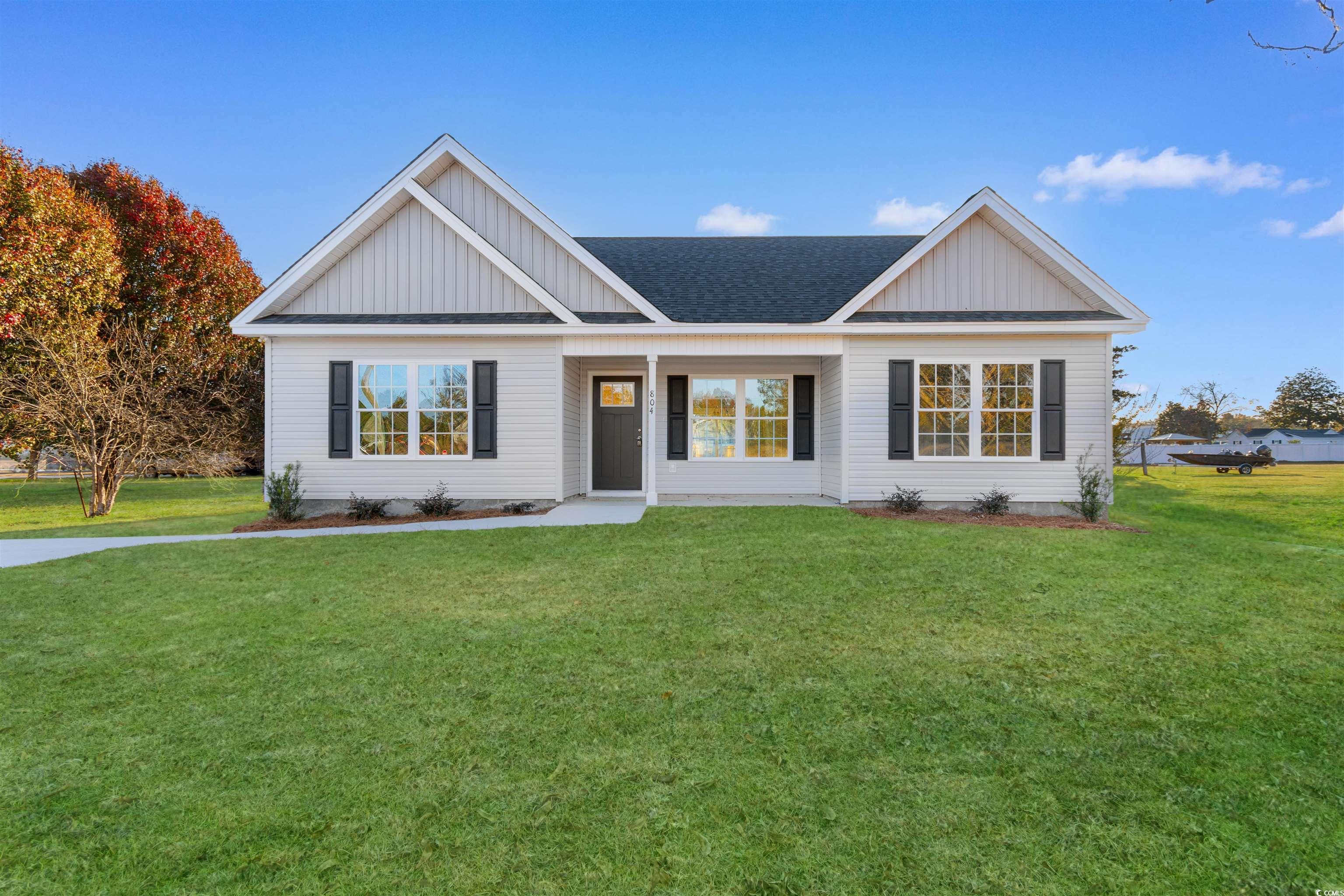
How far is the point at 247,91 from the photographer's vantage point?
16172mm

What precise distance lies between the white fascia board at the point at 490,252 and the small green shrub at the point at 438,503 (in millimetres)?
3671

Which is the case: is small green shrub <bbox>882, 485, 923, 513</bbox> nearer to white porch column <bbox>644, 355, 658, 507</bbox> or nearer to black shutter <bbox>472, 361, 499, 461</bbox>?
white porch column <bbox>644, 355, 658, 507</bbox>

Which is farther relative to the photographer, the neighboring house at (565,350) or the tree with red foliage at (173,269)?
the tree with red foliage at (173,269)

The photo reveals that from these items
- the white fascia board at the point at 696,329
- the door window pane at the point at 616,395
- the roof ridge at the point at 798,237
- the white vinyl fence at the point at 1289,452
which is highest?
the roof ridge at the point at 798,237

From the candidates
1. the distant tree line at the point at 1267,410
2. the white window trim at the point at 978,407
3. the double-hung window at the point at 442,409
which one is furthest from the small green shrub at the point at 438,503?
the distant tree line at the point at 1267,410

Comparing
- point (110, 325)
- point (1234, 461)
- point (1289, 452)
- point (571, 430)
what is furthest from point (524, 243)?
point (1289, 452)

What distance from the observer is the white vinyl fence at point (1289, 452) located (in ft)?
118

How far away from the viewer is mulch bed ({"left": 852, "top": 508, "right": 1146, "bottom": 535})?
9.31m

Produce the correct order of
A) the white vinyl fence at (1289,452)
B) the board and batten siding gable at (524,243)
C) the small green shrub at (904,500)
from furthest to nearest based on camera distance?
the white vinyl fence at (1289,452)
the board and batten siding gable at (524,243)
the small green shrub at (904,500)

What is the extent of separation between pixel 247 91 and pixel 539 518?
49.6ft

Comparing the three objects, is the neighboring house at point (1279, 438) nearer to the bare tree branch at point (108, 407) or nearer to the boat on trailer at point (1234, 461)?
the boat on trailer at point (1234, 461)

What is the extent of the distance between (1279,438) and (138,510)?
65.1 m

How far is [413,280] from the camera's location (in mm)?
11094

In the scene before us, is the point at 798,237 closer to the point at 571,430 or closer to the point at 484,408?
the point at 571,430
